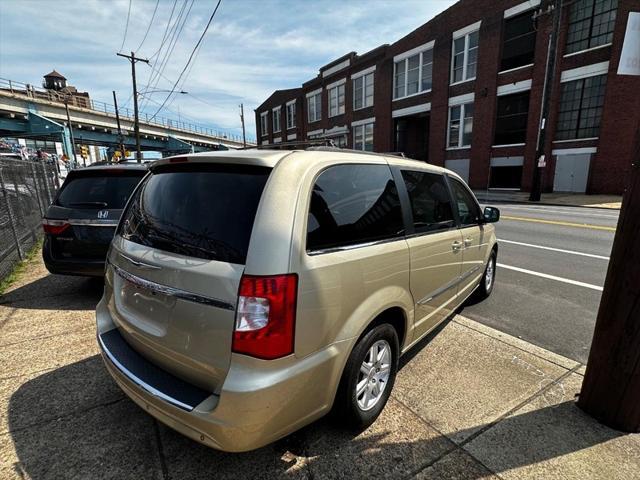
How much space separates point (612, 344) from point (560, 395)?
25.7 inches

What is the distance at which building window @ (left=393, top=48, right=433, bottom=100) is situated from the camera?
Answer: 27.1 meters

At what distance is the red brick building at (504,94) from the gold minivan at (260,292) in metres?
16.1

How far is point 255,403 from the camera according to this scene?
1691 millimetres

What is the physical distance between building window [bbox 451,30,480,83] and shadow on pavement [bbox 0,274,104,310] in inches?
1027

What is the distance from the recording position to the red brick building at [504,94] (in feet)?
60.6

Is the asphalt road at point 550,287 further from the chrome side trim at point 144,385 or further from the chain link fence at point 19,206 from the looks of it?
the chain link fence at point 19,206

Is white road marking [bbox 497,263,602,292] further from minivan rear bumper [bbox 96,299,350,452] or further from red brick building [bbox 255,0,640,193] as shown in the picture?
red brick building [bbox 255,0,640,193]

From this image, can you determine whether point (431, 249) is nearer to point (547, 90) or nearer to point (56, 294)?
point (56, 294)

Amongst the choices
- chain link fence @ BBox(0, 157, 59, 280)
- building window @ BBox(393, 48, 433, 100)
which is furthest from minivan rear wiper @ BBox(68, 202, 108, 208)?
building window @ BBox(393, 48, 433, 100)

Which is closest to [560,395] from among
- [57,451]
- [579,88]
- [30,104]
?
[57,451]

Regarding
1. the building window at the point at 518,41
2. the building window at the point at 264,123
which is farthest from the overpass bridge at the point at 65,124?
the building window at the point at 518,41

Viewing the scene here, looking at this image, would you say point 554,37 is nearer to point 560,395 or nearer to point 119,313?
point 560,395

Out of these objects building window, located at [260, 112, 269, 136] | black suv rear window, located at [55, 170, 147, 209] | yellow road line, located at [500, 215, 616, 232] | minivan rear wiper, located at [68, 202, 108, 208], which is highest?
building window, located at [260, 112, 269, 136]

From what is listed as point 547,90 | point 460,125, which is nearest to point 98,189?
point 547,90
